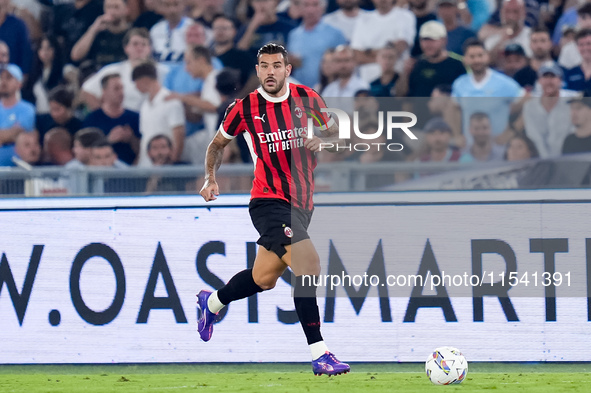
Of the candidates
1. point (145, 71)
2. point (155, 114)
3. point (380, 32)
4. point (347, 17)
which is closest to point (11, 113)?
point (145, 71)

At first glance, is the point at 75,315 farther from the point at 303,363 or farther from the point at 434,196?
the point at 434,196

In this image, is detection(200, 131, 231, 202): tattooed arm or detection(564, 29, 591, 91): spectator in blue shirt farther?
detection(564, 29, 591, 91): spectator in blue shirt

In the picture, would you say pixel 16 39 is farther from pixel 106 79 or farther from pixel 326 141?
pixel 326 141

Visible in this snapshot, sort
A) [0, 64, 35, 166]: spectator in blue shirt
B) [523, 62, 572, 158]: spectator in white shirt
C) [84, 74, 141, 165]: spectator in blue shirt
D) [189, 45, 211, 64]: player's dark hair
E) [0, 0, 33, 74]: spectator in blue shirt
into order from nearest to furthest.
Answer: [523, 62, 572, 158]: spectator in white shirt, [84, 74, 141, 165]: spectator in blue shirt, [0, 64, 35, 166]: spectator in blue shirt, [189, 45, 211, 64]: player's dark hair, [0, 0, 33, 74]: spectator in blue shirt

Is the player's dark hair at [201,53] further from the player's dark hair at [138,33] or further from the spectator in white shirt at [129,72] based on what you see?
the player's dark hair at [138,33]

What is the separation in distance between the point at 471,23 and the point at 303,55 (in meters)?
1.81

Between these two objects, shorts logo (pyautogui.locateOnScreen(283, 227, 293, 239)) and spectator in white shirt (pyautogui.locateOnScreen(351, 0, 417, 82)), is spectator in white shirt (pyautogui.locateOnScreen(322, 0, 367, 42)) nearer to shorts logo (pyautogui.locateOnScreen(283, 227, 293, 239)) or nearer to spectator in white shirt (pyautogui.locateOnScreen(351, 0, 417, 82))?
spectator in white shirt (pyautogui.locateOnScreen(351, 0, 417, 82))

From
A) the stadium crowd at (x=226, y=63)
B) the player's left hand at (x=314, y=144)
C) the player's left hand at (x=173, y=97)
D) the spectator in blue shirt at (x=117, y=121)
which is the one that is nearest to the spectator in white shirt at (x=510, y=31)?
the stadium crowd at (x=226, y=63)

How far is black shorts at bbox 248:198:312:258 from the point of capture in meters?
4.94

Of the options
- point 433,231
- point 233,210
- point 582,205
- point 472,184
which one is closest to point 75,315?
point 233,210

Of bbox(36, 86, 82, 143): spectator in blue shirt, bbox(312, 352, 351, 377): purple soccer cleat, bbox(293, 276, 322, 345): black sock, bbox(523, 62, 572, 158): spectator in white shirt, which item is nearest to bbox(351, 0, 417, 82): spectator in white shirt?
bbox(523, 62, 572, 158): spectator in white shirt

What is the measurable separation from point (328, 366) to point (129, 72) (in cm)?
504

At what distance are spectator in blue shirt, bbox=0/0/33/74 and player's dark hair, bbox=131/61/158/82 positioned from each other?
1.52 m

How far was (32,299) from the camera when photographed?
6.34 metres
